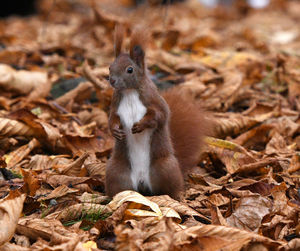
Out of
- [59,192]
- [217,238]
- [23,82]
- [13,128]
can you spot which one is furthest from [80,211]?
[23,82]

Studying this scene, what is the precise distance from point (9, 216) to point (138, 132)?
0.95 m

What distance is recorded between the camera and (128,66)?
286 centimetres

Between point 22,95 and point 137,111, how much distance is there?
2294mm

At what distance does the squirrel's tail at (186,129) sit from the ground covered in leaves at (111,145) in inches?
5.6

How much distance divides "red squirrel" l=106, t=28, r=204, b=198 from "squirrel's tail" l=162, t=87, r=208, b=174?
0.68 ft

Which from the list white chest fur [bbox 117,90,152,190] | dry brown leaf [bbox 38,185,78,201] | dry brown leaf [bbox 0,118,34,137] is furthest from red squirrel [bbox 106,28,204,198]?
dry brown leaf [bbox 0,118,34,137]

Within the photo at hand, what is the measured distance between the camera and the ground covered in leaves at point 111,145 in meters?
2.31

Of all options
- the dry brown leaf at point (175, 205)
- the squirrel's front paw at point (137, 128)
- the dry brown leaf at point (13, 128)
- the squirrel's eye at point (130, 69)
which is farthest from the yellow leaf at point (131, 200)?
the dry brown leaf at point (13, 128)

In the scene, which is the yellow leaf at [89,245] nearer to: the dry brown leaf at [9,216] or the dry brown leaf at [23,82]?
the dry brown leaf at [9,216]

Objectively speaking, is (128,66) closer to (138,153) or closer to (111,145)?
(138,153)

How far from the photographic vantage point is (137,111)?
9.48ft

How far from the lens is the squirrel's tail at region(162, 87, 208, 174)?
11.1 ft

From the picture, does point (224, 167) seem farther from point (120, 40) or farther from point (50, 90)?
point (50, 90)

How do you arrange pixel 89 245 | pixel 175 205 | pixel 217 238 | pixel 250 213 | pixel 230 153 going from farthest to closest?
pixel 230 153
pixel 175 205
pixel 250 213
pixel 89 245
pixel 217 238
